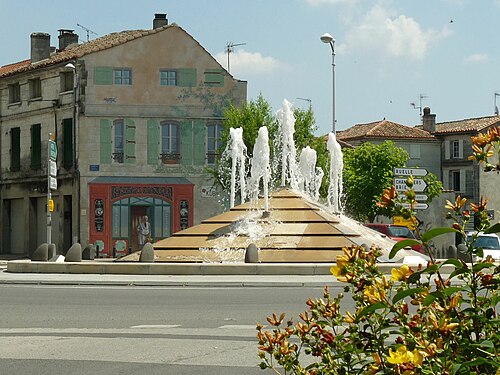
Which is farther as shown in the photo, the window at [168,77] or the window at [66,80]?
the window at [66,80]

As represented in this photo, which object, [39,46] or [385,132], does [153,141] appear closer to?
[39,46]

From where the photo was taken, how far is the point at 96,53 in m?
49.2

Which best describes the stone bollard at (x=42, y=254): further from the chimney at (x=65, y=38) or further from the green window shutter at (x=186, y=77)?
the chimney at (x=65, y=38)

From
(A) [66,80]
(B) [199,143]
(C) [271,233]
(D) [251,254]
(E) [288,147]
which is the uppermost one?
(A) [66,80]

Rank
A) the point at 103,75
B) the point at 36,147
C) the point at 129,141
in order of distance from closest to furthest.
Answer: the point at 129,141 < the point at 103,75 < the point at 36,147

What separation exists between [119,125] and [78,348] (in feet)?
125

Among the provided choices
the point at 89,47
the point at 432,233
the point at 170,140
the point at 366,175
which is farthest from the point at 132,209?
the point at 432,233

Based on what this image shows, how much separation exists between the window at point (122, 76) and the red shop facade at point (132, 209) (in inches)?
188

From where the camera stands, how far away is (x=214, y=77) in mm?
50156

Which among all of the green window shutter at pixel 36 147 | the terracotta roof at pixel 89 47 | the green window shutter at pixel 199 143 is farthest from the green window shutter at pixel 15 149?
the green window shutter at pixel 199 143

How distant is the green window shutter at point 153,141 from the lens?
4912 cm

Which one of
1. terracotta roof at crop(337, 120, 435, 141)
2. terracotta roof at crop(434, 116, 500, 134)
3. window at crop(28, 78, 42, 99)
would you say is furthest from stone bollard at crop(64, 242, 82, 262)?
terracotta roof at crop(434, 116, 500, 134)

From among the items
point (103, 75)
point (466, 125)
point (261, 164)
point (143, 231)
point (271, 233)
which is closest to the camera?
point (271, 233)

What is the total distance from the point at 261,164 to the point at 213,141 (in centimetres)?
1665
